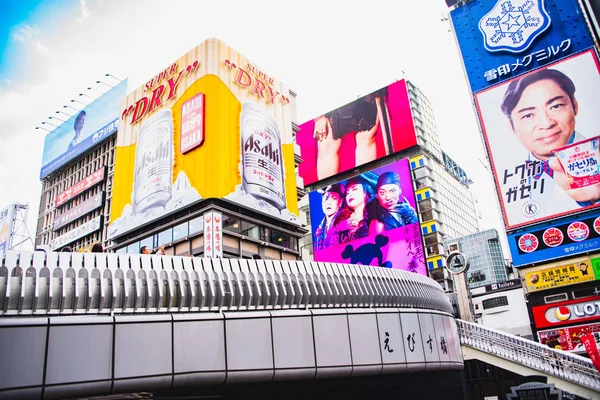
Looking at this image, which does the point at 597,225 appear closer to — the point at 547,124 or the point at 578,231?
the point at 578,231

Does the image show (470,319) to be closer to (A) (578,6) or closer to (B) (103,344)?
(B) (103,344)

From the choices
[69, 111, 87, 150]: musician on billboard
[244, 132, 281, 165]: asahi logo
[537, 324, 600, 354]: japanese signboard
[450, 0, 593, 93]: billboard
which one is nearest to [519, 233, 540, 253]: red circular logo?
[537, 324, 600, 354]: japanese signboard

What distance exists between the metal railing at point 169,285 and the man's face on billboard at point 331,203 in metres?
57.6

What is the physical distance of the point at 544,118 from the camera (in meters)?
40.5

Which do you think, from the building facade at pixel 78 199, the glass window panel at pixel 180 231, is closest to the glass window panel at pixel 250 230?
the glass window panel at pixel 180 231

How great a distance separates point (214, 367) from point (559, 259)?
36.6 meters

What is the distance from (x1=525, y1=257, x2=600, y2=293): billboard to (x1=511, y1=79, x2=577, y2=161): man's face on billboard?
8.76 meters

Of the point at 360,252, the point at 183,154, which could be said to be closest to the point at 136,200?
the point at 183,154

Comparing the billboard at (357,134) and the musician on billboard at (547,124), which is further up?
the billboard at (357,134)

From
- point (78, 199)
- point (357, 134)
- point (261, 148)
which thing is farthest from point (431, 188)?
point (78, 199)

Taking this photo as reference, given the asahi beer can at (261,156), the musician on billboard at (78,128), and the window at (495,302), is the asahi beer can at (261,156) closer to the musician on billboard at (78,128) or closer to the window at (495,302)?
the window at (495,302)

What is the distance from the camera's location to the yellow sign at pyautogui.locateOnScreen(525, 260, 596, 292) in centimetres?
3819

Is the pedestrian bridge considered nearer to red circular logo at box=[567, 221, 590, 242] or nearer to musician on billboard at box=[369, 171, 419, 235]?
red circular logo at box=[567, 221, 590, 242]

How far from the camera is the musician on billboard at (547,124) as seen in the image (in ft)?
127
